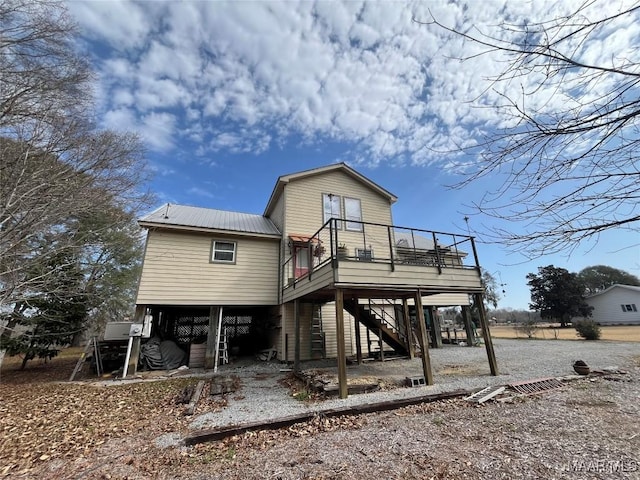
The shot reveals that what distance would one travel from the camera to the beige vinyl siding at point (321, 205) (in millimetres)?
12922

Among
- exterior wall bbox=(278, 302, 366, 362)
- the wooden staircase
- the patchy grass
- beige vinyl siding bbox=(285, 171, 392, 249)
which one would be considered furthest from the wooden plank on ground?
the patchy grass

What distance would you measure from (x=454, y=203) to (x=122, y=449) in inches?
229

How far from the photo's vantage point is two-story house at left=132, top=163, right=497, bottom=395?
354 inches

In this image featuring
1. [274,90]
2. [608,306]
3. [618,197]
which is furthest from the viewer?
[608,306]

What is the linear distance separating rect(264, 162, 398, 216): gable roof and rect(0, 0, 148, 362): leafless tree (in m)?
6.67

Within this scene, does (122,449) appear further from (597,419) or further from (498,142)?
(597,419)

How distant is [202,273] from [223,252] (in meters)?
1.21

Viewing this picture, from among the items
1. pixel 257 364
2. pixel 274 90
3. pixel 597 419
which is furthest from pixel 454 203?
pixel 257 364

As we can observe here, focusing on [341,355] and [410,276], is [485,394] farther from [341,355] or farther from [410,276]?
[341,355]

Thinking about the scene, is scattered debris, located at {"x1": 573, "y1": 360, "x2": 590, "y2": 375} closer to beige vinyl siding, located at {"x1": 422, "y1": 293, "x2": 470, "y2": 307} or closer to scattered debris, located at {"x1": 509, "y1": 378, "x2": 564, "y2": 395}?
scattered debris, located at {"x1": 509, "y1": 378, "x2": 564, "y2": 395}

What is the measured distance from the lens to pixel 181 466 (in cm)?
358

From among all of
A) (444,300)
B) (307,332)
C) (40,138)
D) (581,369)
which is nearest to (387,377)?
(307,332)

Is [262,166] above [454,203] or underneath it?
above

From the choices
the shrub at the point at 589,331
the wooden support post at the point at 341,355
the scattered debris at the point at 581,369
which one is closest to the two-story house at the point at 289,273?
the wooden support post at the point at 341,355
